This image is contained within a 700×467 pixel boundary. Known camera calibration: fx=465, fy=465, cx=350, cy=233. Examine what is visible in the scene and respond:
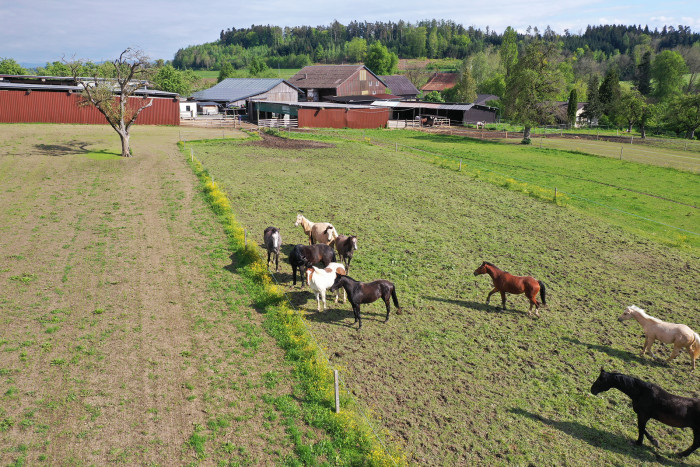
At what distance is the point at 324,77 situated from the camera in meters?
87.4

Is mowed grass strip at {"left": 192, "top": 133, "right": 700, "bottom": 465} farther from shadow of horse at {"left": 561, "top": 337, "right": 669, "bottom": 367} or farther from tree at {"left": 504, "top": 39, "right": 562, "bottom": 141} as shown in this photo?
tree at {"left": 504, "top": 39, "right": 562, "bottom": 141}

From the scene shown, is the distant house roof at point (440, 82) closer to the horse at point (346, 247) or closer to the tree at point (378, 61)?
the tree at point (378, 61)

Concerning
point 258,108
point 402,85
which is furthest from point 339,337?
point 402,85

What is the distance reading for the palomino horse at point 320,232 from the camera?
691 inches

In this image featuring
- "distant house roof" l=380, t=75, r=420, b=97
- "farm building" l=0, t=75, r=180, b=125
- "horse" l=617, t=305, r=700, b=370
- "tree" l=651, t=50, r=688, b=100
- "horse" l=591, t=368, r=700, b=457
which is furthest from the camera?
"distant house roof" l=380, t=75, r=420, b=97

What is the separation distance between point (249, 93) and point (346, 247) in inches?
2492

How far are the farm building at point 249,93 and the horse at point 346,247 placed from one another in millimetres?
58833

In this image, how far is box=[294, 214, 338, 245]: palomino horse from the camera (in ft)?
57.6

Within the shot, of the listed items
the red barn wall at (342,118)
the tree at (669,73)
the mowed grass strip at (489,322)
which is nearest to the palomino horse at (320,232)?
the mowed grass strip at (489,322)

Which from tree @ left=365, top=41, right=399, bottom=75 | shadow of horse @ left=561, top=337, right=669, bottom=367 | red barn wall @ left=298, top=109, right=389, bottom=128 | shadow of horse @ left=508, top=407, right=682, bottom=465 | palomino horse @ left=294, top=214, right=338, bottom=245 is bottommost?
shadow of horse @ left=508, top=407, right=682, bottom=465

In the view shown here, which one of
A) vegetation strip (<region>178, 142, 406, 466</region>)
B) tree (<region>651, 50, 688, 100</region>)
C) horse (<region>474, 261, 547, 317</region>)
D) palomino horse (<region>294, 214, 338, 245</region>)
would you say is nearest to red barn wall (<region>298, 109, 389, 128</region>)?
palomino horse (<region>294, 214, 338, 245</region>)

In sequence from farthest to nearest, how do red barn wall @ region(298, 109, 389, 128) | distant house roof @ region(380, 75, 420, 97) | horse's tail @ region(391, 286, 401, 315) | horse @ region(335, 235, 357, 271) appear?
1. distant house roof @ region(380, 75, 420, 97)
2. red barn wall @ region(298, 109, 389, 128)
3. horse @ region(335, 235, 357, 271)
4. horse's tail @ region(391, 286, 401, 315)

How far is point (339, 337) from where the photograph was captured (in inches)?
500

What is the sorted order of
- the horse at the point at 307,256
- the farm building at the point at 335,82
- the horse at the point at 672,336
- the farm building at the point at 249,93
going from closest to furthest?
the horse at the point at 672,336 → the horse at the point at 307,256 → the farm building at the point at 249,93 → the farm building at the point at 335,82
